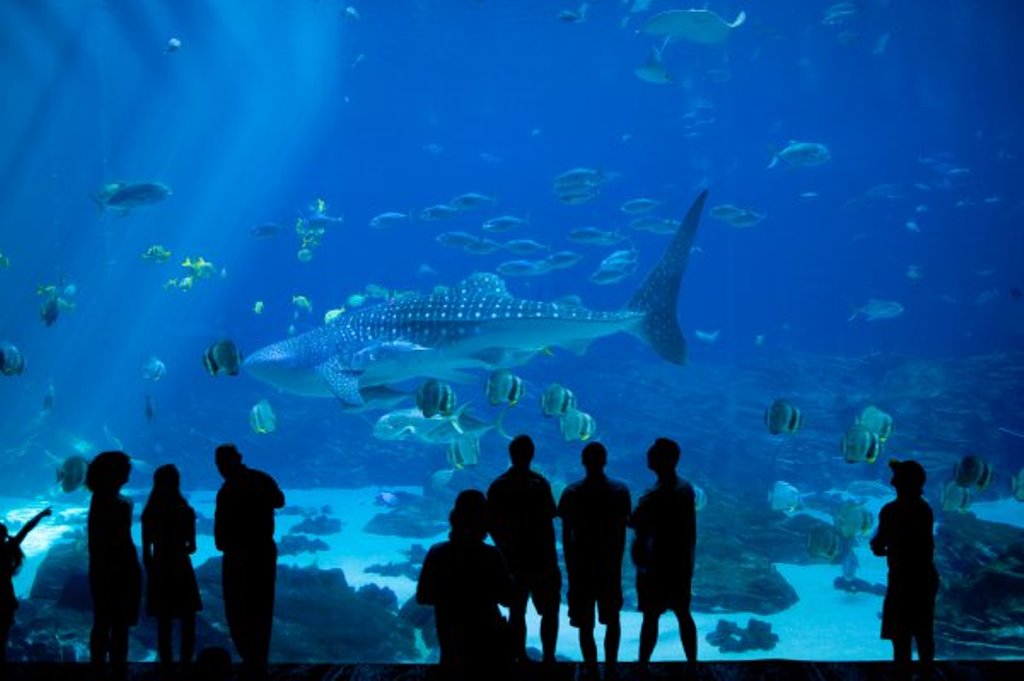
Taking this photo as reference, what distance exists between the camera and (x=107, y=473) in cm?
340

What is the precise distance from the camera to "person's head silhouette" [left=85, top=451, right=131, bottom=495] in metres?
3.38

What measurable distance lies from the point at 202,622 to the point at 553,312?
4859 millimetres

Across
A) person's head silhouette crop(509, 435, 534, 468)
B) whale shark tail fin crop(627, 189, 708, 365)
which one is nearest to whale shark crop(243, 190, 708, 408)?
whale shark tail fin crop(627, 189, 708, 365)

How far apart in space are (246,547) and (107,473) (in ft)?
2.54

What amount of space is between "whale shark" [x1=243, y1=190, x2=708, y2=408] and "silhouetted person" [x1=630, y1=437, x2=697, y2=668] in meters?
4.58

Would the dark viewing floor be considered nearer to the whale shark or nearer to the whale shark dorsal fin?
the whale shark

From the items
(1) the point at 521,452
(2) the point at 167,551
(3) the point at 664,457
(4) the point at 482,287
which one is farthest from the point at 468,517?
(4) the point at 482,287

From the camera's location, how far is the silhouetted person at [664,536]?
3.42 metres

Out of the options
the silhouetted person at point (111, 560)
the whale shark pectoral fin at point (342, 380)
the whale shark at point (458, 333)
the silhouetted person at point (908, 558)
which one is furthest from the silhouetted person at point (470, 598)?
the whale shark pectoral fin at point (342, 380)

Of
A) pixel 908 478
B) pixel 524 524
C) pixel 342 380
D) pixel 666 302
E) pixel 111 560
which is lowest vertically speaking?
pixel 111 560

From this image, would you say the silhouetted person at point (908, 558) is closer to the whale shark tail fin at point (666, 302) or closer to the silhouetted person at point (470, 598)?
the silhouetted person at point (470, 598)

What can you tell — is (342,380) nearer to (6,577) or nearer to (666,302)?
(666,302)

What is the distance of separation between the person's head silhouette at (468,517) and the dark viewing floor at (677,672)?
1.11m

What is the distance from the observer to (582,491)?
11.4 feet
